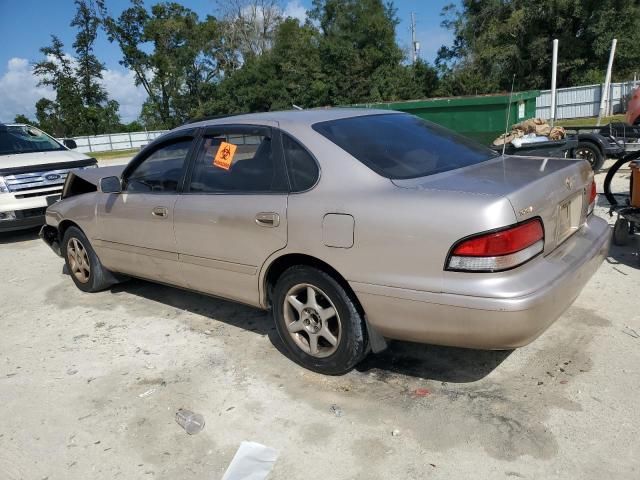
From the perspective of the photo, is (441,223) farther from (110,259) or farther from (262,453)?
(110,259)

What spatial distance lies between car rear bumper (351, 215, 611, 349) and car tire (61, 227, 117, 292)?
10.4 ft

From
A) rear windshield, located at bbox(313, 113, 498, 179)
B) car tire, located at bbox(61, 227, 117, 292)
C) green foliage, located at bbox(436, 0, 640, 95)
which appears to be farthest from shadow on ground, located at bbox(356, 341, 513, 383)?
green foliage, located at bbox(436, 0, 640, 95)

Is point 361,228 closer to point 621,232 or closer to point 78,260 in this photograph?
point 78,260

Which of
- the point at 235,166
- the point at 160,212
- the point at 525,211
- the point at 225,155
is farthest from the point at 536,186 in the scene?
the point at 160,212

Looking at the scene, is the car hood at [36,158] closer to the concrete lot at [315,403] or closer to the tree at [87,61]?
the concrete lot at [315,403]

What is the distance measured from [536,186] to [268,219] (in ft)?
5.12

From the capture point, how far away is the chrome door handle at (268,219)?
3.33 metres

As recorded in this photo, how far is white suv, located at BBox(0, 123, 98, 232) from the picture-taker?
7.76 metres

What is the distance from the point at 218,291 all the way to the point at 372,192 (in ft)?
5.06

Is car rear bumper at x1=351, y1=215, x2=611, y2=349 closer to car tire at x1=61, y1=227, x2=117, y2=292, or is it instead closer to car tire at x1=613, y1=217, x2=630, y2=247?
car tire at x1=613, y1=217, x2=630, y2=247

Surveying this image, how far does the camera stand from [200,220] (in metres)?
3.82

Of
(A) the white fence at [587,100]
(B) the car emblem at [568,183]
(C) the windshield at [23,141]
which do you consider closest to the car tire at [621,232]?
(B) the car emblem at [568,183]

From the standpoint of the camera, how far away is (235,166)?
3.75 metres

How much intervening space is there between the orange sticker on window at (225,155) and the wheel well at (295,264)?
819 mm
